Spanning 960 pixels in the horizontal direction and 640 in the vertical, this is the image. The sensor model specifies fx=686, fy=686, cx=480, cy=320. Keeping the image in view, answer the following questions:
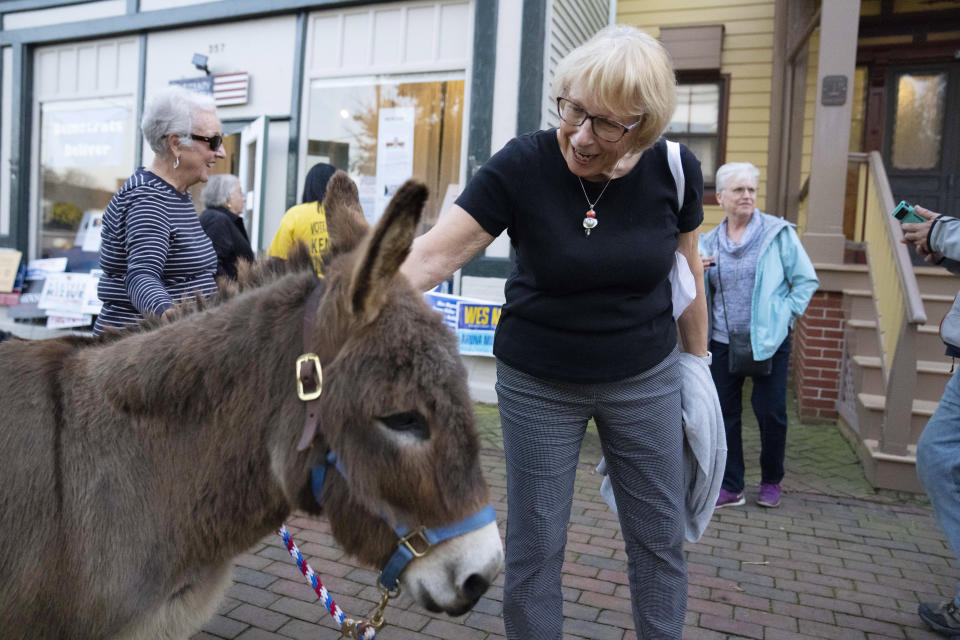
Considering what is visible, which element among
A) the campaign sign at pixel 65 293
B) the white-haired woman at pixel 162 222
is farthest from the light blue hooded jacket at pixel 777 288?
the campaign sign at pixel 65 293

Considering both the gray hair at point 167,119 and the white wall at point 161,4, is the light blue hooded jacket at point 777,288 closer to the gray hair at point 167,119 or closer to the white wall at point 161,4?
the gray hair at point 167,119

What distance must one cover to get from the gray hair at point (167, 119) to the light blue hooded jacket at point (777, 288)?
3640mm

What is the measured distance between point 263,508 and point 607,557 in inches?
110

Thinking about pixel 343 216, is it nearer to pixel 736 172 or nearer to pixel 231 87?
pixel 736 172

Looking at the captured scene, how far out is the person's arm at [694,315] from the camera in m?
2.35

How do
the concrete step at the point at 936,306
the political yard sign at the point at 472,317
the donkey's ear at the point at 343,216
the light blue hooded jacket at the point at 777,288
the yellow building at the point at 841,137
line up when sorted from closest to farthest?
the donkey's ear at the point at 343,216, the light blue hooded jacket at the point at 777,288, the yellow building at the point at 841,137, the concrete step at the point at 936,306, the political yard sign at the point at 472,317

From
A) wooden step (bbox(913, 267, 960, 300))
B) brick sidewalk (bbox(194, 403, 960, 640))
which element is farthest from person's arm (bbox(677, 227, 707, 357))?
wooden step (bbox(913, 267, 960, 300))

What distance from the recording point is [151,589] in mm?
1582

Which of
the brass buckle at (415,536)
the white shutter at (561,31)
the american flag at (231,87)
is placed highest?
the white shutter at (561,31)

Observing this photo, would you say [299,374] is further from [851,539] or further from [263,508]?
[851,539]

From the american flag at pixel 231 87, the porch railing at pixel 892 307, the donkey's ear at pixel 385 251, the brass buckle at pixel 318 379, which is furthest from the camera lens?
the american flag at pixel 231 87

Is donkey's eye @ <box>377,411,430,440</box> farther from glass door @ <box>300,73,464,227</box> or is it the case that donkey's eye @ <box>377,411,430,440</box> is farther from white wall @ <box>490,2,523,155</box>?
glass door @ <box>300,73,464,227</box>

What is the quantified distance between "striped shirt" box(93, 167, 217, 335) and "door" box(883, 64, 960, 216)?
29.5 ft

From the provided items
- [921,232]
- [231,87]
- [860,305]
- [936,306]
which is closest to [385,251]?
[921,232]
